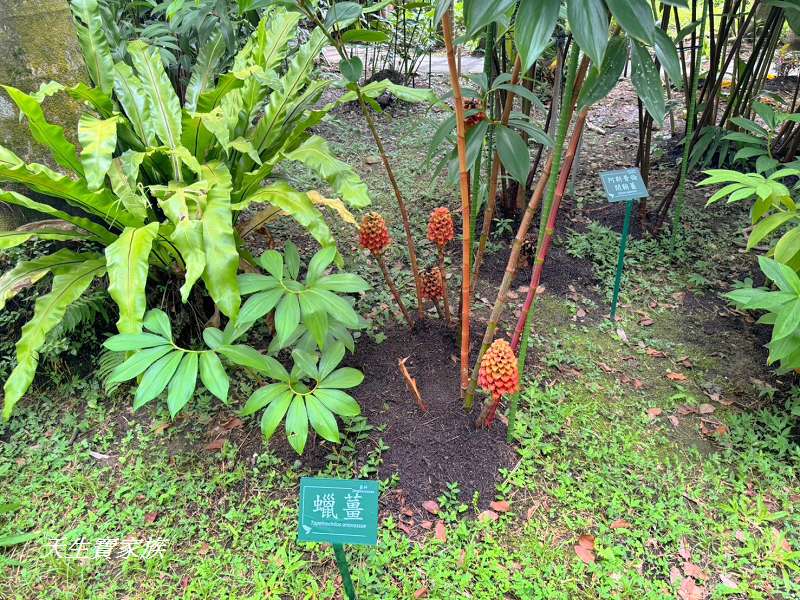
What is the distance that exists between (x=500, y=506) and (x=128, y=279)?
4.74 feet

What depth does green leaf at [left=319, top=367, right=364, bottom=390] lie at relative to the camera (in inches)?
66.5

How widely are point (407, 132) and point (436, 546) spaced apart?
10.5 feet

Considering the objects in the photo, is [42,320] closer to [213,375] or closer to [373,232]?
[213,375]

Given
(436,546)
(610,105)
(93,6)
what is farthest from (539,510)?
(610,105)

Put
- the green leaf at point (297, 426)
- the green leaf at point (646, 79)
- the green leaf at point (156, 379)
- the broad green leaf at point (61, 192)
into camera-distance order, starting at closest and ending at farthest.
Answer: the green leaf at point (646, 79)
the green leaf at point (156, 379)
the green leaf at point (297, 426)
the broad green leaf at point (61, 192)

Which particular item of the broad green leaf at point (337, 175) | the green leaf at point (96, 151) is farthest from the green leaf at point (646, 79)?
the green leaf at point (96, 151)

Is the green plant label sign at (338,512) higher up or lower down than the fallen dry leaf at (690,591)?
higher up

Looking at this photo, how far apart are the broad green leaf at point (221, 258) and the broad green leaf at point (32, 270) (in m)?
0.69

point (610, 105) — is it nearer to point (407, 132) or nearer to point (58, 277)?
point (407, 132)

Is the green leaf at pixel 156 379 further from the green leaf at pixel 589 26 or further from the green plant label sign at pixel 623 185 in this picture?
the green plant label sign at pixel 623 185

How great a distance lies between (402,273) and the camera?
2740 millimetres

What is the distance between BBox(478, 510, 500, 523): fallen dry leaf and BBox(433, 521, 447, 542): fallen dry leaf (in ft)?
0.40

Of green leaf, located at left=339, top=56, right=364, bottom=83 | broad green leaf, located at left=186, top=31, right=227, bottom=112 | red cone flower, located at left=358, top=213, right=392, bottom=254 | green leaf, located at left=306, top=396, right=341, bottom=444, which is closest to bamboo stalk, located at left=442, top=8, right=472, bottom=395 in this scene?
green leaf, located at left=339, top=56, right=364, bottom=83

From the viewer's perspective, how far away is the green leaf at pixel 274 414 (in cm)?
157
